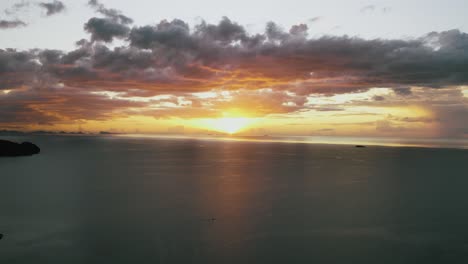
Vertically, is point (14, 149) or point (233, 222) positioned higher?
point (14, 149)

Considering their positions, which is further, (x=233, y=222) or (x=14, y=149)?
(x=14, y=149)

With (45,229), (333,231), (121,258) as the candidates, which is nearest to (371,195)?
(333,231)

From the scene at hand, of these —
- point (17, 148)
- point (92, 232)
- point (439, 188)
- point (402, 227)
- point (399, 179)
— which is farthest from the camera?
point (17, 148)

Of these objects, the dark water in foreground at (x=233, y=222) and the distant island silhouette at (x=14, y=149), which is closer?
the dark water in foreground at (x=233, y=222)

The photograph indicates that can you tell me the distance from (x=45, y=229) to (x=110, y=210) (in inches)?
267

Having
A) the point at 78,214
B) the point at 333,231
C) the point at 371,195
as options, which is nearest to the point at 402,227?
the point at 333,231

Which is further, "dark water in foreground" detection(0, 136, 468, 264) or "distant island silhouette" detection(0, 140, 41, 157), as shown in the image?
"distant island silhouette" detection(0, 140, 41, 157)

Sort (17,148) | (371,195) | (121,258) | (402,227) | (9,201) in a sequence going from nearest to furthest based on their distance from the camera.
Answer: (121,258) → (402,227) → (9,201) → (371,195) → (17,148)

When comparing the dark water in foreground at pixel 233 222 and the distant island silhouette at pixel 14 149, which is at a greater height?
the distant island silhouette at pixel 14 149

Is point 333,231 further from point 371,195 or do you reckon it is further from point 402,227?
point 371,195

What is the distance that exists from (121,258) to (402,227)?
2071 centimetres

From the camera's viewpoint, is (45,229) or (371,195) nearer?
(45,229)

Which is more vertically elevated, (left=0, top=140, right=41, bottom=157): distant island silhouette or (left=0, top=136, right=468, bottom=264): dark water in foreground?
(left=0, top=140, right=41, bottom=157): distant island silhouette

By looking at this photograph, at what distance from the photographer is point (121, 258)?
65.0 feet
